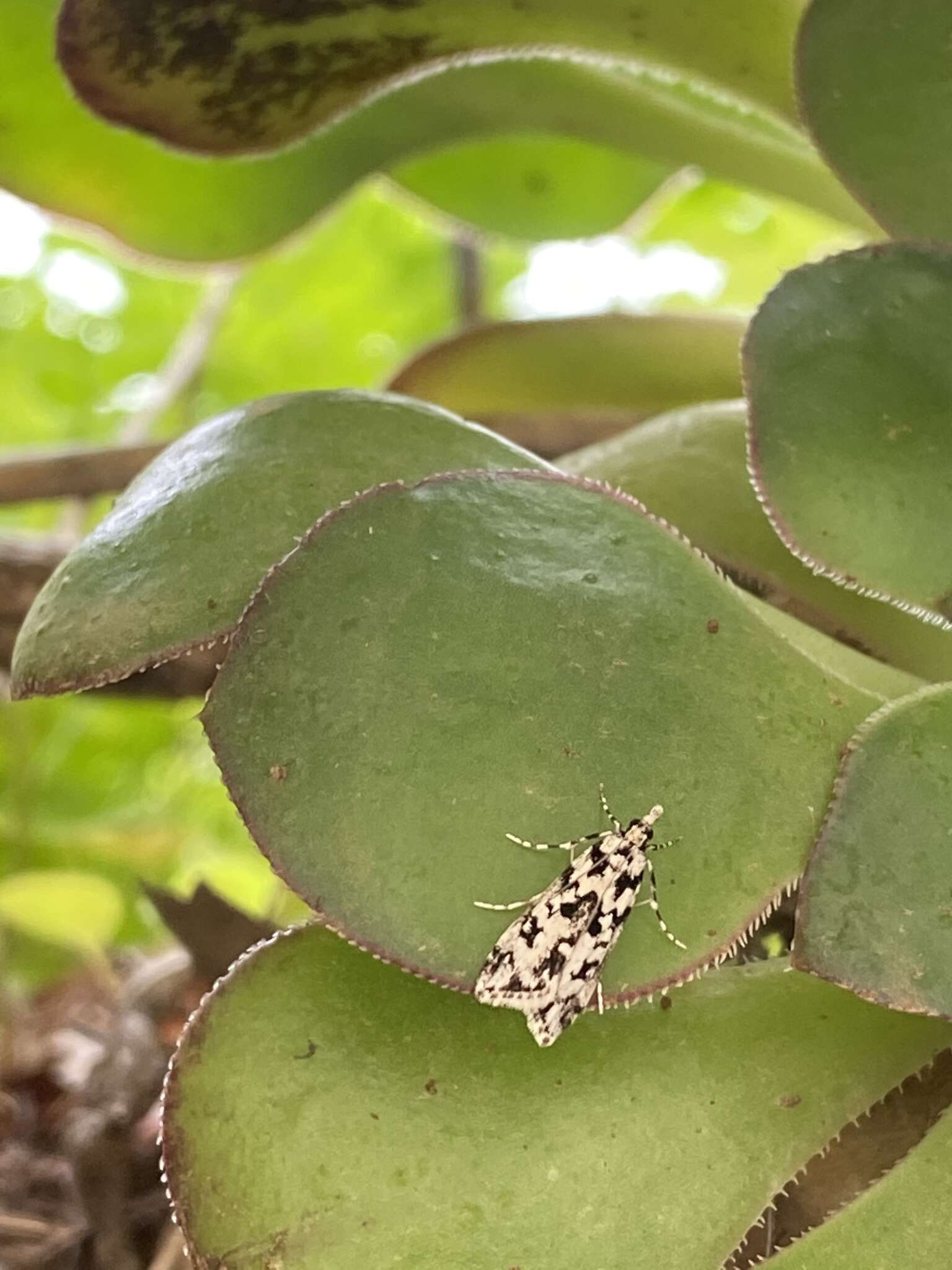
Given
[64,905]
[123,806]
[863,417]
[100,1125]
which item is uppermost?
[863,417]

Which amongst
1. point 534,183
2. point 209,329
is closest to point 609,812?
point 534,183

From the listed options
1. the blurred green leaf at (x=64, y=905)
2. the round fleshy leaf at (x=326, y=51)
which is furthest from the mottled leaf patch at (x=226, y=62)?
the blurred green leaf at (x=64, y=905)

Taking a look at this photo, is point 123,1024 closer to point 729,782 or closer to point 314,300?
point 729,782

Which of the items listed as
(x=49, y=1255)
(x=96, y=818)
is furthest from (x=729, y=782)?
(x=96, y=818)

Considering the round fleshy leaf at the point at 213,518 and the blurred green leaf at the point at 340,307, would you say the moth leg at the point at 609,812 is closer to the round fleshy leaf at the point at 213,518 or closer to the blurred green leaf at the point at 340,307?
the round fleshy leaf at the point at 213,518

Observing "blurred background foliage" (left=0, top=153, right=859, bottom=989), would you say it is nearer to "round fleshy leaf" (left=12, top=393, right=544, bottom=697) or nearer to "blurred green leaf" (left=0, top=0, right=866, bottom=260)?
"blurred green leaf" (left=0, top=0, right=866, bottom=260)

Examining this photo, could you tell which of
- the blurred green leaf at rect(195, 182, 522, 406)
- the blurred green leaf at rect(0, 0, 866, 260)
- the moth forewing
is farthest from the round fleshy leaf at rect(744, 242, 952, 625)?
the blurred green leaf at rect(195, 182, 522, 406)

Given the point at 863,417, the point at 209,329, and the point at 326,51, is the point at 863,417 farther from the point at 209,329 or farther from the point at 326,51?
the point at 209,329
